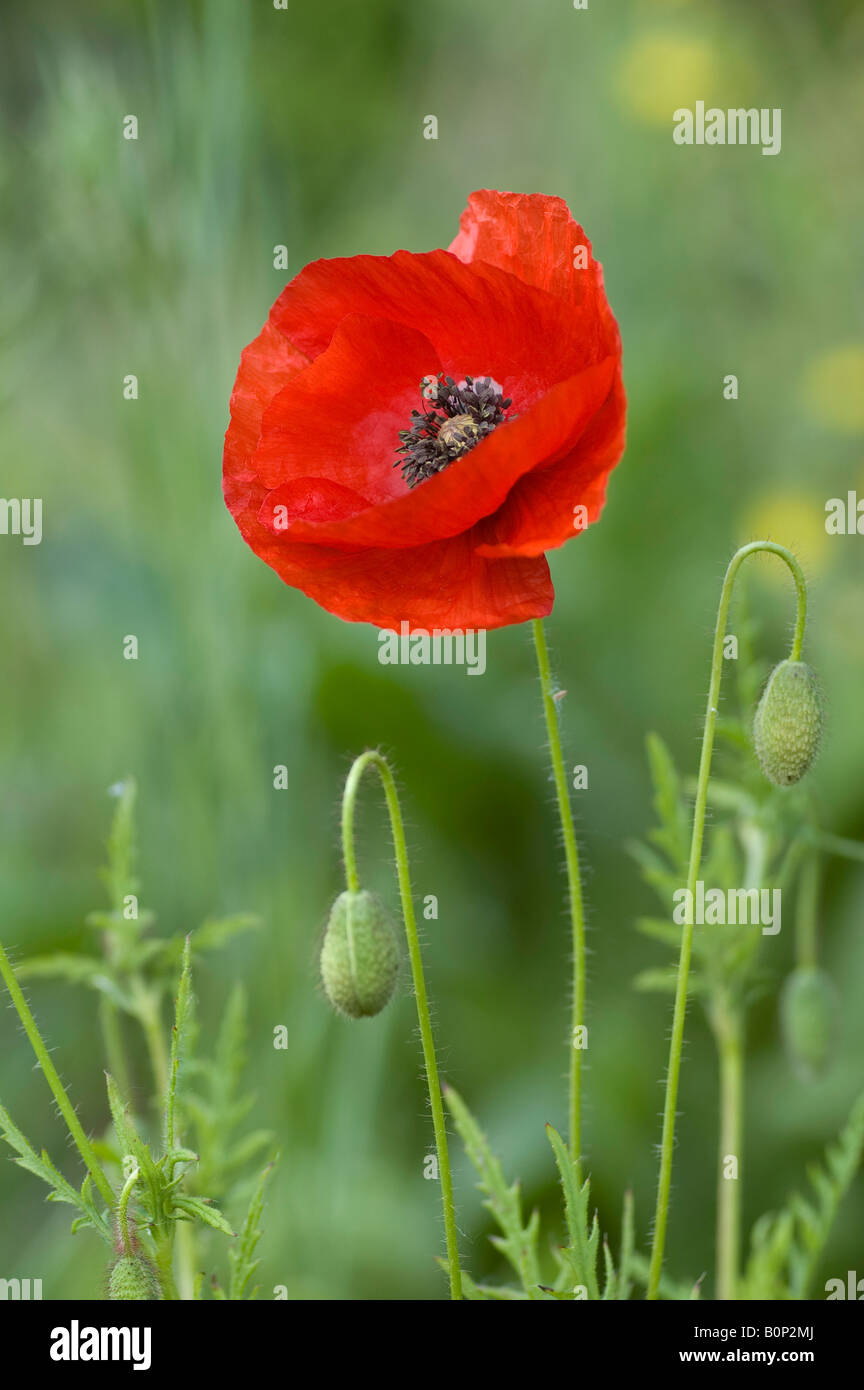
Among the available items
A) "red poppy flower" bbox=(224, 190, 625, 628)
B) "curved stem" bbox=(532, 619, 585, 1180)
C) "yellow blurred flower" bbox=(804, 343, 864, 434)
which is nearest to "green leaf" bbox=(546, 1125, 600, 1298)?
"curved stem" bbox=(532, 619, 585, 1180)

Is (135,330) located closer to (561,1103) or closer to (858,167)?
(561,1103)

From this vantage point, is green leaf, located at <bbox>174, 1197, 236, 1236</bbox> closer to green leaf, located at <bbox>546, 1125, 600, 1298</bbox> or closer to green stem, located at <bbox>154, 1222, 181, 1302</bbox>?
green stem, located at <bbox>154, 1222, 181, 1302</bbox>

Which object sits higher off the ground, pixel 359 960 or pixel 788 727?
pixel 788 727

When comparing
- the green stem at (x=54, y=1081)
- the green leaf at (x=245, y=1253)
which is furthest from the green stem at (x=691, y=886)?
the green stem at (x=54, y=1081)

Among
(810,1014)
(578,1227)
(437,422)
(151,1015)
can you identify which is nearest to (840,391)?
(810,1014)

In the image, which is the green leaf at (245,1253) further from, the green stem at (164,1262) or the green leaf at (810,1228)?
the green leaf at (810,1228)

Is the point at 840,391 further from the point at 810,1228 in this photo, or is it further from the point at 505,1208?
the point at 505,1208
